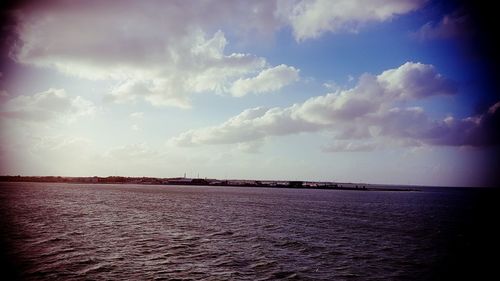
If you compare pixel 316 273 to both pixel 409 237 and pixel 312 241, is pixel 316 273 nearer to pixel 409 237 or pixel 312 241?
pixel 312 241

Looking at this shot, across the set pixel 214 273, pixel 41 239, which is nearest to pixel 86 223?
pixel 41 239

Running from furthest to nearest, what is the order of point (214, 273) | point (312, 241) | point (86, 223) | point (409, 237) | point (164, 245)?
point (86, 223)
point (409, 237)
point (312, 241)
point (164, 245)
point (214, 273)

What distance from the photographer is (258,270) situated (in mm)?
25328

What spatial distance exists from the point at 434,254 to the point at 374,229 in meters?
16.5

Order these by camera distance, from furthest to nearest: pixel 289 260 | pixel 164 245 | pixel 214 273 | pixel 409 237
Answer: pixel 409 237 → pixel 164 245 → pixel 289 260 → pixel 214 273

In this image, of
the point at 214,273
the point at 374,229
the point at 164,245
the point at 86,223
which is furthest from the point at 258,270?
the point at 86,223

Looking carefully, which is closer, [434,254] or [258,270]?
[258,270]

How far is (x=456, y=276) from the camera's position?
26.6m

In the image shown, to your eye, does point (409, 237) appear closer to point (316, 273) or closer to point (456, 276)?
point (456, 276)

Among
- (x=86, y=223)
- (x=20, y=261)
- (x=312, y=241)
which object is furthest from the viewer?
(x=86, y=223)

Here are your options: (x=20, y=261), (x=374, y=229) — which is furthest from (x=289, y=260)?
(x=374, y=229)

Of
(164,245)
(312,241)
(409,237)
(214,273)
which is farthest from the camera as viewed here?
(409,237)

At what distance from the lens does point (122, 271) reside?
24203 mm

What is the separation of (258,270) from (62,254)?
19.0 meters
